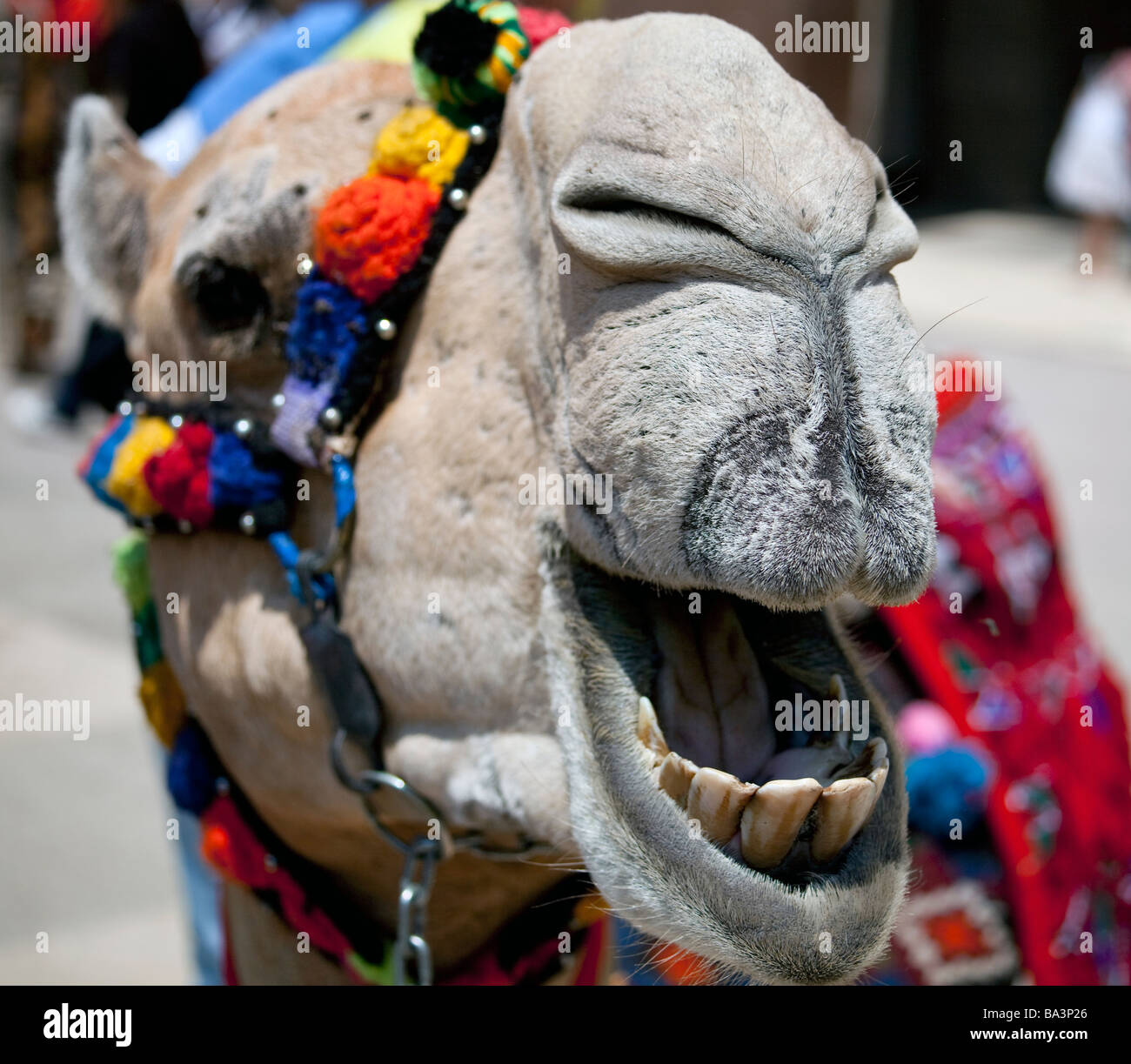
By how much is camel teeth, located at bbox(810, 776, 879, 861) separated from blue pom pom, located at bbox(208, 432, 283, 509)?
832mm

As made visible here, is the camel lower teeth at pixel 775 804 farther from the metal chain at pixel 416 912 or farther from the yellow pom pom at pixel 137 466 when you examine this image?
the yellow pom pom at pixel 137 466

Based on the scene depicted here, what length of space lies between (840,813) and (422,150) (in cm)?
94

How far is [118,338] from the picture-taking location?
163 inches

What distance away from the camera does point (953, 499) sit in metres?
3.01

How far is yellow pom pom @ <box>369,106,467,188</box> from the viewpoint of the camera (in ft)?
5.71

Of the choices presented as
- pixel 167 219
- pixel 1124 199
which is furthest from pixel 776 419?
pixel 1124 199

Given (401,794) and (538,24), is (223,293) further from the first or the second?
(401,794)

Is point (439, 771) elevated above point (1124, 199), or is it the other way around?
point (439, 771)

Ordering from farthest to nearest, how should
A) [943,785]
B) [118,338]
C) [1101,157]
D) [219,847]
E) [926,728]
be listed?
[1101,157] → [118,338] → [926,728] → [943,785] → [219,847]

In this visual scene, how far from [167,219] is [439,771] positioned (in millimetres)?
876

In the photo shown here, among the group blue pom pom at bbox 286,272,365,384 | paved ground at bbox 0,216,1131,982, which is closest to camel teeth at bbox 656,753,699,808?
blue pom pom at bbox 286,272,365,384

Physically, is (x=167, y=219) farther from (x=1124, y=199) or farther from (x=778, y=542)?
(x=1124, y=199)

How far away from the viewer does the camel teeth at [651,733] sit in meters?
1.40

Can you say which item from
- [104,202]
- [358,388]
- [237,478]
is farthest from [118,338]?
[358,388]
